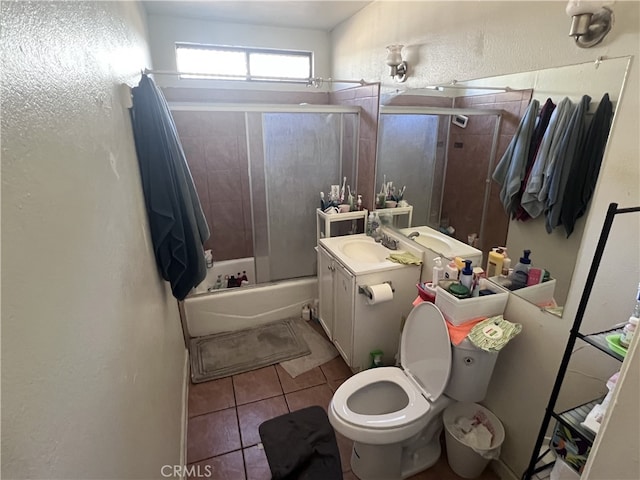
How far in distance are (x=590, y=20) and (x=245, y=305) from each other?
2.64m

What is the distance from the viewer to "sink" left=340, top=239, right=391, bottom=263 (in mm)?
2371

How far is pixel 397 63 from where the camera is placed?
7.06 ft

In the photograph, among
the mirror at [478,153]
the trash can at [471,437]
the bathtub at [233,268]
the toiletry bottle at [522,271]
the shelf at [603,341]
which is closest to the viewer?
the shelf at [603,341]

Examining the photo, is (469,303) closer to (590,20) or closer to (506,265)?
(506,265)

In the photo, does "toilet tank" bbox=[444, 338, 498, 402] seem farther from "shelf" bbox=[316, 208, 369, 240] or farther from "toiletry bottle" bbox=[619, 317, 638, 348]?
"shelf" bbox=[316, 208, 369, 240]

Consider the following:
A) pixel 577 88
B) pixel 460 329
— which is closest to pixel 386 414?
pixel 460 329

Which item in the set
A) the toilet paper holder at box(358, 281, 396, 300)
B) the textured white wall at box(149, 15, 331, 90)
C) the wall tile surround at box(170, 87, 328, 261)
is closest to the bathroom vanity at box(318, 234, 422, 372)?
the toilet paper holder at box(358, 281, 396, 300)

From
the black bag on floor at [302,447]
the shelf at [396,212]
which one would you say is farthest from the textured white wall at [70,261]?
the shelf at [396,212]

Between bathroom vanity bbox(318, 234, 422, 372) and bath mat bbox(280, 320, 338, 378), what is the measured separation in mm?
172

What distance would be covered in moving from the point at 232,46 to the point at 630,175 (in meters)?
2.97

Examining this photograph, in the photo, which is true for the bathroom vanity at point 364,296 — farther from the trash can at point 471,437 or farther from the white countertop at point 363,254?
the trash can at point 471,437

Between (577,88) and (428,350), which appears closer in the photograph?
(577,88)

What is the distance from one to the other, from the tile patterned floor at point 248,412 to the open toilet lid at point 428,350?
548 mm

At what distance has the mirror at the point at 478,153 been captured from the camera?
1.31 m
